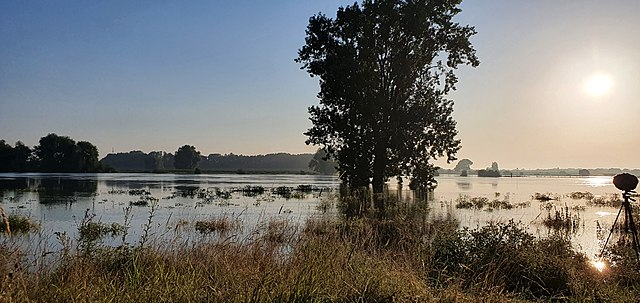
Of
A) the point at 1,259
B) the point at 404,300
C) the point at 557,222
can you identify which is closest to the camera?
the point at 404,300

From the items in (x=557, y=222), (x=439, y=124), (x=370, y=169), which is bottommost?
(x=557, y=222)

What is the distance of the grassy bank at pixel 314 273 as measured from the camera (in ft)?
22.6

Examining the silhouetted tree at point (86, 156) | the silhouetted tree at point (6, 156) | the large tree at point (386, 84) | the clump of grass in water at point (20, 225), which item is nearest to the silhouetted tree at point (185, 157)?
the silhouetted tree at point (86, 156)

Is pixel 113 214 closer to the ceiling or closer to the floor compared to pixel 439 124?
closer to the floor

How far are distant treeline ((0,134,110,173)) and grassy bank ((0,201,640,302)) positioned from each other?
108 meters

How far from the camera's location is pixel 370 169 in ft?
105

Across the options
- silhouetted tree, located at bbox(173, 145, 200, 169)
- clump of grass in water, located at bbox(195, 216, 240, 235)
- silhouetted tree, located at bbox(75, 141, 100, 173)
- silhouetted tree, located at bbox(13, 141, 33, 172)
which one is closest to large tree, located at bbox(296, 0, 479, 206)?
clump of grass in water, located at bbox(195, 216, 240, 235)

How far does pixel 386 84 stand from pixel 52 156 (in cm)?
9957

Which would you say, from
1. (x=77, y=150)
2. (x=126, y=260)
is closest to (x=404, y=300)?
(x=126, y=260)

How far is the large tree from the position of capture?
99.1 ft

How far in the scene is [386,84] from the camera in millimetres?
31406

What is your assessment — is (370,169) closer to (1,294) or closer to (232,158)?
(1,294)

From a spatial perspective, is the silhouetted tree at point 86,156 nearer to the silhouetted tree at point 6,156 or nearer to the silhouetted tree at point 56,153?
Answer: the silhouetted tree at point 56,153

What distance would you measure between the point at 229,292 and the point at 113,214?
1856 centimetres
